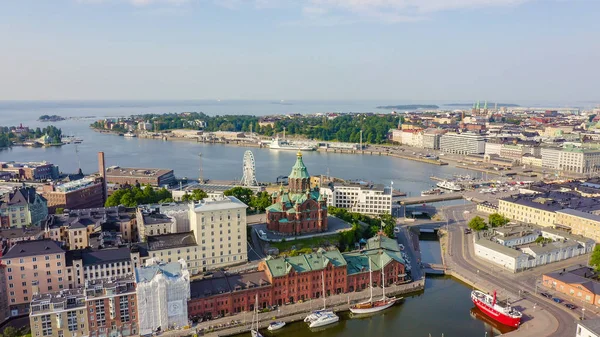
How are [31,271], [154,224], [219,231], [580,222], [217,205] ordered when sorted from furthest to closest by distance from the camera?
[580,222] < [154,224] < [217,205] < [219,231] < [31,271]

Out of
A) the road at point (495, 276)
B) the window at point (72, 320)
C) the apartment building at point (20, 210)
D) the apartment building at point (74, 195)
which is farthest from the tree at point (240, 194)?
the window at point (72, 320)

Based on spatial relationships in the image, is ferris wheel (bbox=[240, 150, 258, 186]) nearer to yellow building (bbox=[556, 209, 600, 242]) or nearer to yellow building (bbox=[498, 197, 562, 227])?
yellow building (bbox=[498, 197, 562, 227])

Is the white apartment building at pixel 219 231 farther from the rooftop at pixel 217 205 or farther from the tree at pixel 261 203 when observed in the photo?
the tree at pixel 261 203

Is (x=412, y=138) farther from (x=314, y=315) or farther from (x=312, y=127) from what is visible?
(x=314, y=315)

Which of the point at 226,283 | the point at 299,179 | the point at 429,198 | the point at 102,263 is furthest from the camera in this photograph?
the point at 429,198

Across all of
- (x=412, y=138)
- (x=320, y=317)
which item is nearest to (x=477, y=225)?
(x=320, y=317)

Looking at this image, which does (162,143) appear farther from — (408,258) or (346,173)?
(408,258)
